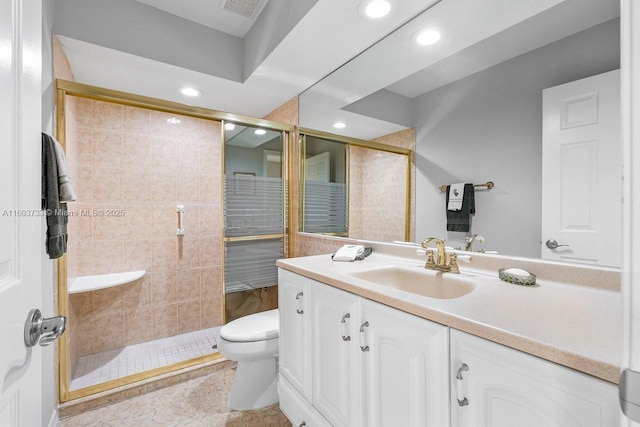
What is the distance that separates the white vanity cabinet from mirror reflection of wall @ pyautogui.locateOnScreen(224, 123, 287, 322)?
3.45ft

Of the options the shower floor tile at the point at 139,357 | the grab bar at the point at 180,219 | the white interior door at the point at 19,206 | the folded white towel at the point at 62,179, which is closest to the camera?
the white interior door at the point at 19,206

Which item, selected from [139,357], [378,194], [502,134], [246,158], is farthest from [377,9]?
[139,357]

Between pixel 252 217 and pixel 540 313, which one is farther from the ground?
pixel 252 217

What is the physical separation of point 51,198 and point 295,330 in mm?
1160

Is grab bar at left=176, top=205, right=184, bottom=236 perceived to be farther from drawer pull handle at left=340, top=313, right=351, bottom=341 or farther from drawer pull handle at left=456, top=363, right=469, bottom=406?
drawer pull handle at left=456, top=363, right=469, bottom=406

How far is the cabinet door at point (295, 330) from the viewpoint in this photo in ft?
4.39

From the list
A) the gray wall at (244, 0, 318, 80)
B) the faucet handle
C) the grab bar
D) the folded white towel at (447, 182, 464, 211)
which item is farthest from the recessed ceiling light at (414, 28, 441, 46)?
the grab bar

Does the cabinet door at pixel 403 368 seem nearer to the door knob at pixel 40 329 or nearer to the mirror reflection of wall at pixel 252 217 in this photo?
the door knob at pixel 40 329

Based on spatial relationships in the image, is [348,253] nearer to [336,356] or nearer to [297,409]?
[336,356]

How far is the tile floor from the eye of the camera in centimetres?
165

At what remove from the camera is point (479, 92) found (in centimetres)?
131

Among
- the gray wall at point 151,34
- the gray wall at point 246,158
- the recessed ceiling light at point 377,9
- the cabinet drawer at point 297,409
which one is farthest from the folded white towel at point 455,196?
the gray wall at point 151,34

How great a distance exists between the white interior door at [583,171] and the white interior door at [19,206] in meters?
1.52

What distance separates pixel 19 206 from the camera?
1.85 feet
